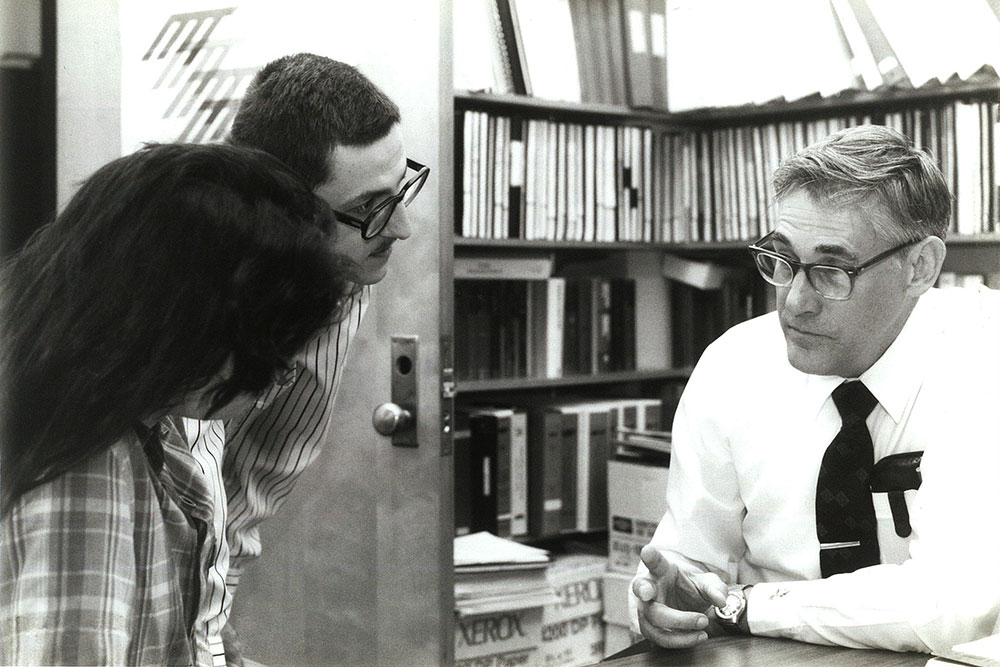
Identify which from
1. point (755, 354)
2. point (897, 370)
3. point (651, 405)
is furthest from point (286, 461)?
point (651, 405)

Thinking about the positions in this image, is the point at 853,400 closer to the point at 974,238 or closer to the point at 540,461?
the point at 974,238

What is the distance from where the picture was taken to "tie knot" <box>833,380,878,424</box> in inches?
65.9

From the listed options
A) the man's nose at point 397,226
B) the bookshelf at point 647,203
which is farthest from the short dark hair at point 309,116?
the bookshelf at point 647,203

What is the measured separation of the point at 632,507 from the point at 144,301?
2.18 m

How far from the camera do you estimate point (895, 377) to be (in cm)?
169

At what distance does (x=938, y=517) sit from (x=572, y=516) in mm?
1658

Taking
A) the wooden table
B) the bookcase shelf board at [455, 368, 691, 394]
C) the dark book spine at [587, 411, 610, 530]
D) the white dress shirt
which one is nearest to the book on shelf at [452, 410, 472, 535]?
the bookcase shelf board at [455, 368, 691, 394]

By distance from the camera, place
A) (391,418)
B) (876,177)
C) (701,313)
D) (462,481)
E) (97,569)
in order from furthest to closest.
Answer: (701,313) < (462,481) < (391,418) < (876,177) < (97,569)

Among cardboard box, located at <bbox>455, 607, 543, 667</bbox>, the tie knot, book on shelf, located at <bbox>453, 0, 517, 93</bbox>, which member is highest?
book on shelf, located at <bbox>453, 0, 517, 93</bbox>

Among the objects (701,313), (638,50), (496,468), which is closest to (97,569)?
(496,468)

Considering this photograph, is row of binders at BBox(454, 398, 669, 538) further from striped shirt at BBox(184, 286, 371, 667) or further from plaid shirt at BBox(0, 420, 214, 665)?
plaid shirt at BBox(0, 420, 214, 665)

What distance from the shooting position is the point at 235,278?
3.08 ft

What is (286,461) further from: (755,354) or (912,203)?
(912,203)

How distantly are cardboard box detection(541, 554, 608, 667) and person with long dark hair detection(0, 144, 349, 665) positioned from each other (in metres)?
1.89
